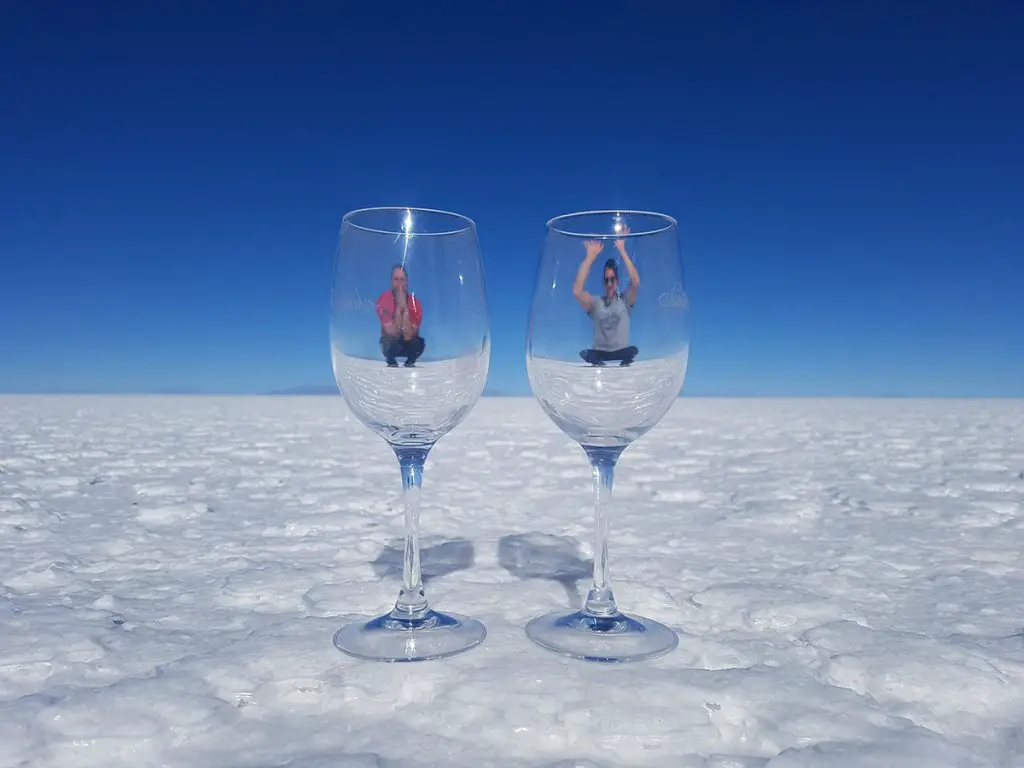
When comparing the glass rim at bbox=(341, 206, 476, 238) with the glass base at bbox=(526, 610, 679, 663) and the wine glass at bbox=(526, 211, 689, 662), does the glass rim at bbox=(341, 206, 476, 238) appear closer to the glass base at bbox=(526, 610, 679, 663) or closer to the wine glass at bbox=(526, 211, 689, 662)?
the wine glass at bbox=(526, 211, 689, 662)

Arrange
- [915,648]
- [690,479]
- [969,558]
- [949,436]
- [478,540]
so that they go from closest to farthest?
[915,648] → [969,558] → [478,540] → [690,479] → [949,436]

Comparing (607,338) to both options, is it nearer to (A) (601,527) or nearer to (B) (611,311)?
(B) (611,311)

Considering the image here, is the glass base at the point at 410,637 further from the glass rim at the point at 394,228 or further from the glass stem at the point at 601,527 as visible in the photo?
the glass rim at the point at 394,228

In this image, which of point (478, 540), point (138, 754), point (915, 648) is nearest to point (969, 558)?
point (915, 648)

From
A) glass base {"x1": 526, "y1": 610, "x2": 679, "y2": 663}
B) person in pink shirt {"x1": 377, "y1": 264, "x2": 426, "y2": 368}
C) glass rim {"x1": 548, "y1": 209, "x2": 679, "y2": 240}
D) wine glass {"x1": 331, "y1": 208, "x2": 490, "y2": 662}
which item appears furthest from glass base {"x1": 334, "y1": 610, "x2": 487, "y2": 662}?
glass rim {"x1": 548, "y1": 209, "x2": 679, "y2": 240}

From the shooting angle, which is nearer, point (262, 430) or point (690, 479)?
point (690, 479)

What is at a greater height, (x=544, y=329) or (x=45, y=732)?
(x=544, y=329)

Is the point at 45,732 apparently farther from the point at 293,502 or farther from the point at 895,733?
the point at 293,502

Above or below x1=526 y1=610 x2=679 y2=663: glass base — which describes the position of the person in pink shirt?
above
